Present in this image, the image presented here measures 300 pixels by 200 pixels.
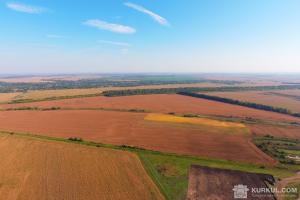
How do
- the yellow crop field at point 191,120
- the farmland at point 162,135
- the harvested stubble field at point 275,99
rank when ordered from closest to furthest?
the farmland at point 162,135
the yellow crop field at point 191,120
the harvested stubble field at point 275,99

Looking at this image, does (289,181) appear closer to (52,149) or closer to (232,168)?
(232,168)

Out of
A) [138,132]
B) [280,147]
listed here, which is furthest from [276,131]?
[138,132]

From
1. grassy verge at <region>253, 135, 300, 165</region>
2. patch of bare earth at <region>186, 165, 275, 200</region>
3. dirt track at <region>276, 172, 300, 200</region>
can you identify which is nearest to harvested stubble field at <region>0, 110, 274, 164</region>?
grassy verge at <region>253, 135, 300, 165</region>

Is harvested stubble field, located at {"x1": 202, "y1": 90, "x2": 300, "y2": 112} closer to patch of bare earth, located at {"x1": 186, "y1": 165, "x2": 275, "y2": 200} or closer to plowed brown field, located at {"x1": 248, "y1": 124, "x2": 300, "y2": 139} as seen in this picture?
plowed brown field, located at {"x1": 248, "y1": 124, "x2": 300, "y2": 139}

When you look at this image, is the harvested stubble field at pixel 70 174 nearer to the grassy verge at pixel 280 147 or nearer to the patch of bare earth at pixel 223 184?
the patch of bare earth at pixel 223 184

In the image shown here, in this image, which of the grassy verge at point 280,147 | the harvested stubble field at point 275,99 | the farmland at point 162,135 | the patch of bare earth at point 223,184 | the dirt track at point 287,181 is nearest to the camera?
the patch of bare earth at point 223,184

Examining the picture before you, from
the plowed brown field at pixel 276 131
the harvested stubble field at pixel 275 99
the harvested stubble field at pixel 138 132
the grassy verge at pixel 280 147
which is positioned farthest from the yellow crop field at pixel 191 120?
the harvested stubble field at pixel 275 99

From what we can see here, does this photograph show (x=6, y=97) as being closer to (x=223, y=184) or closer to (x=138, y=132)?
(x=138, y=132)
